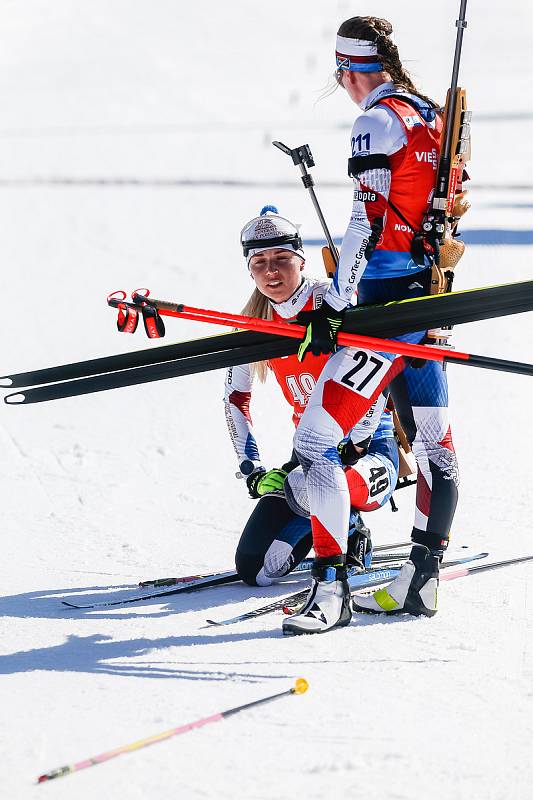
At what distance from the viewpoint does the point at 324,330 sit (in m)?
4.25

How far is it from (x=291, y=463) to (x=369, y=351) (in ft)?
4.11

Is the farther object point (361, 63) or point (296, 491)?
point (296, 491)

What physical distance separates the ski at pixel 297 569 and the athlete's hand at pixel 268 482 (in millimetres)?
388

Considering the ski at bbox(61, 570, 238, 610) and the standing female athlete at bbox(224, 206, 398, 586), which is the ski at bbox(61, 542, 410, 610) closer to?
the ski at bbox(61, 570, 238, 610)

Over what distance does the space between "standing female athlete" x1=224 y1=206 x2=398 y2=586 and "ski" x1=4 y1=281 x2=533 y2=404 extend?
1.62 ft

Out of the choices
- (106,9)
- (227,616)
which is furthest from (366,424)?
(106,9)

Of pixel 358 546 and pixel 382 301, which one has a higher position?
pixel 382 301

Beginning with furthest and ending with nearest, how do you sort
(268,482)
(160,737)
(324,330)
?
(268,482)
(324,330)
(160,737)

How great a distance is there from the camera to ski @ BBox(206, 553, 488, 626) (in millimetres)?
4500

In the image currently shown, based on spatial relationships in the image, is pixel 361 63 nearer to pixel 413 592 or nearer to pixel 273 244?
pixel 273 244

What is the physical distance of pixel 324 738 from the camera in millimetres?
3240

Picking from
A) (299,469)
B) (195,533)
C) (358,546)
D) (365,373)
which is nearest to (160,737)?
(365,373)

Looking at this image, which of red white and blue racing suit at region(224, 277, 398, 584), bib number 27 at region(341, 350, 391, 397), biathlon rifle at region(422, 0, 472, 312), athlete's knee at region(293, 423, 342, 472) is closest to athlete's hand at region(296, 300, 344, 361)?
bib number 27 at region(341, 350, 391, 397)

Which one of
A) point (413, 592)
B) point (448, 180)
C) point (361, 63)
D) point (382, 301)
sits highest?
point (361, 63)
